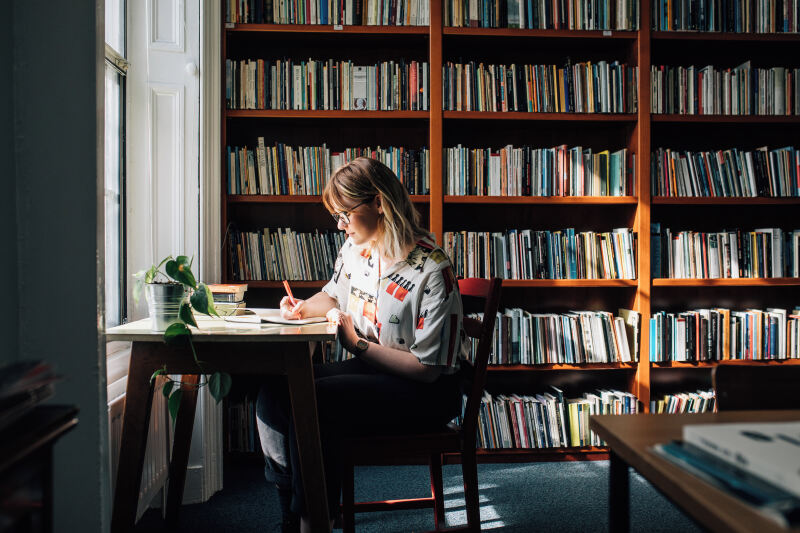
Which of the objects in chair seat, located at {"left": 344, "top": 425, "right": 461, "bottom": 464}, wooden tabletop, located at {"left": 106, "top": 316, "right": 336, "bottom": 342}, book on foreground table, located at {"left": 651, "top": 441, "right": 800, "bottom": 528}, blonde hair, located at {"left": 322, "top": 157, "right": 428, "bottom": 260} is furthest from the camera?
blonde hair, located at {"left": 322, "top": 157, "right": 428, "bottom": 260}

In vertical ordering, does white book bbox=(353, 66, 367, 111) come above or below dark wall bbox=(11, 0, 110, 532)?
above

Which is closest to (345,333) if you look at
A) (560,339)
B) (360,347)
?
(360,347)

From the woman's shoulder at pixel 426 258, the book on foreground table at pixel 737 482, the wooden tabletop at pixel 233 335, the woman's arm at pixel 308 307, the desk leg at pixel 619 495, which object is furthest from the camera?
the woman's arm at pixel 308 307

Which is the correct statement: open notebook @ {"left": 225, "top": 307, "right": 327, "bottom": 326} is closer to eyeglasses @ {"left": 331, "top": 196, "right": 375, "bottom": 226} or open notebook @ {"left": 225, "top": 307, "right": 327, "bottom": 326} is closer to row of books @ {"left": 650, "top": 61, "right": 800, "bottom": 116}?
eyeglasses @ {"left": 331, "top": 196, "right": 375, "bottom": 226}

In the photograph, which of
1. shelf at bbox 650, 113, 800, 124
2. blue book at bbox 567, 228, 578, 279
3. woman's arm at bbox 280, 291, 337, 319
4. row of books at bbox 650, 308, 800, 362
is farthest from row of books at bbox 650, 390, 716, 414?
woman's arm at bbox 280, 291, 337, 319

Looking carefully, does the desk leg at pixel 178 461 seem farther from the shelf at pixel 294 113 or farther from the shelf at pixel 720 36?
the shelf at pixel 720 36

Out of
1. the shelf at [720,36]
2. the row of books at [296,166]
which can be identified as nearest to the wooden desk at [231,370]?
the row of books at [296,166]

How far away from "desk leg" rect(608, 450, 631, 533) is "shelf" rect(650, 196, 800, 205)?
2.07 m

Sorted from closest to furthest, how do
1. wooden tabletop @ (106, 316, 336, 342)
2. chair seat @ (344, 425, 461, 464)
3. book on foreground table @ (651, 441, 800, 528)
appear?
book on foreground table @ (651, 441, 800, 528) < wooden tabletop @ (106, 316, 336, 342) < chair seat @ (344, 425, 461, 464)

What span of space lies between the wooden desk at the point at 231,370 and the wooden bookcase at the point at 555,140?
1.07 metres

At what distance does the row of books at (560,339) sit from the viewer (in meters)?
2.53

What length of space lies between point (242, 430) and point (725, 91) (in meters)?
2.81

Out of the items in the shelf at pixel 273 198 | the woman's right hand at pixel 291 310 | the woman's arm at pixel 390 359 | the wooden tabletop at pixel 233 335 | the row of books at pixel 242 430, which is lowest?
the row of books at pixel 242 430

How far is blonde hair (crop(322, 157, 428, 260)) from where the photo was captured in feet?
5.64
